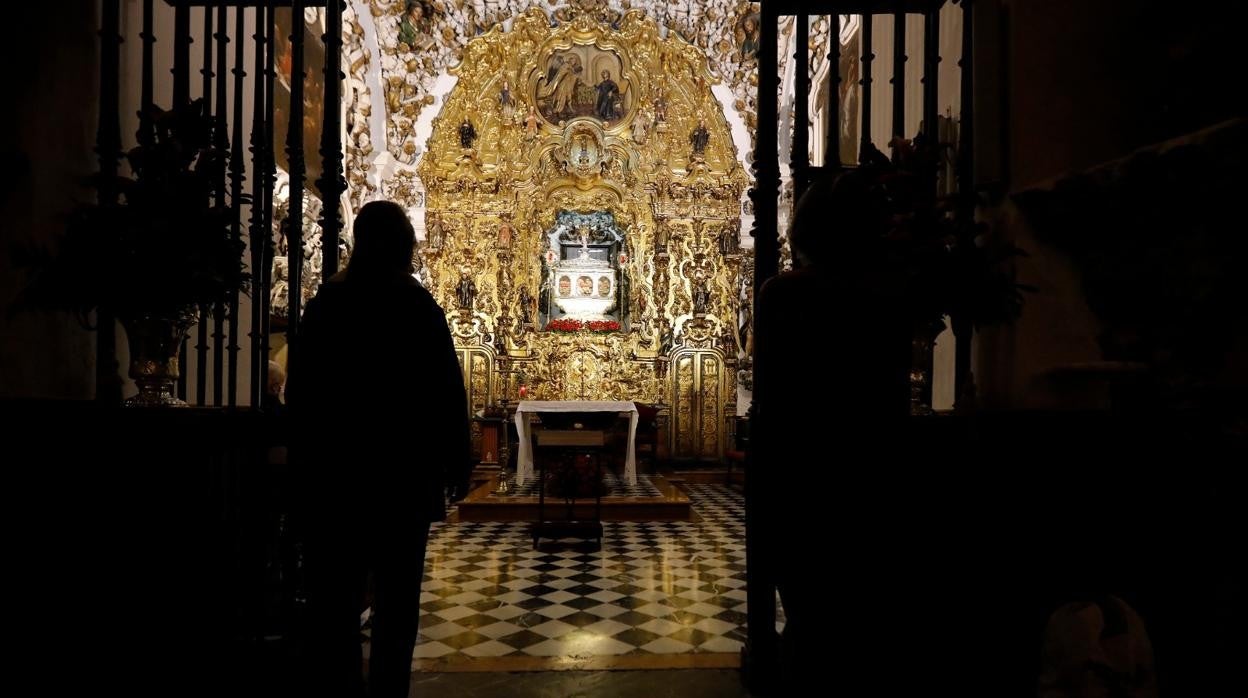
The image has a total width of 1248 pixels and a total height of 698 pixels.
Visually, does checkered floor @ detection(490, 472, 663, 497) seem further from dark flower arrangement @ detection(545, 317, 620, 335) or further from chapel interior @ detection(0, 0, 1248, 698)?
chapel interior @ detection(0, 0, 1248, 698)

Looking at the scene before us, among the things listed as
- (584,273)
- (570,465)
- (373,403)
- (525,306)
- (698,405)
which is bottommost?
(570,465)

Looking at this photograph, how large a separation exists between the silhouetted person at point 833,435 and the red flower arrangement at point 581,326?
452 inches

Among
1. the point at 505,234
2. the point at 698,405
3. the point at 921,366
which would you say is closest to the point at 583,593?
the point at 921,366

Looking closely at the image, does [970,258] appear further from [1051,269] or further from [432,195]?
[432,195]

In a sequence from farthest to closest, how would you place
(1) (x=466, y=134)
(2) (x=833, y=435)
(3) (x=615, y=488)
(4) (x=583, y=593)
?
(1) (x=466, y=134)
(3) (x=615, y=488)
(4) (x=583, y=593)
(2) (x=833, y=435)

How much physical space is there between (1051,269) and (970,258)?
19.1 inches

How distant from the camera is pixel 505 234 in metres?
13.3

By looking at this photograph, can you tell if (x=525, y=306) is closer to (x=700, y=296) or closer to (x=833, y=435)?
(x=700, y=296)

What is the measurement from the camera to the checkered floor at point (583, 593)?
161 inches

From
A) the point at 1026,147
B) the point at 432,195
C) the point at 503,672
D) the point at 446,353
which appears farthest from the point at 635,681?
the point at 432,195

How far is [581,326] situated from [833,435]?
11.7m

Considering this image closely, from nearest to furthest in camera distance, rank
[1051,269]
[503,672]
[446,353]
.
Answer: [446,353] < [1051,269] < [503,672]

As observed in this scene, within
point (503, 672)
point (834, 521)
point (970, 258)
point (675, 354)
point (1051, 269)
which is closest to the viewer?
point (834, 521)

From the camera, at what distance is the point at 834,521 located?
5.50 ft
